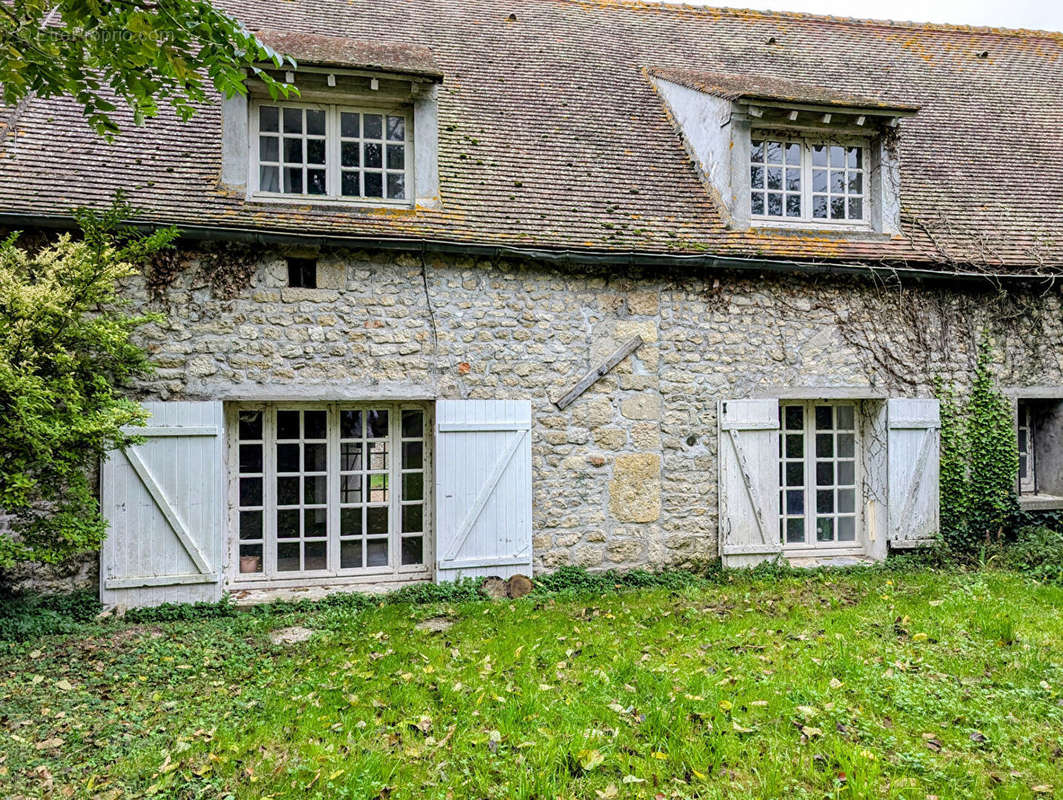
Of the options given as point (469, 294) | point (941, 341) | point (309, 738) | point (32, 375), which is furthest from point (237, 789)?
point (941, 341)

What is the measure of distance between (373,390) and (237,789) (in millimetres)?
3682

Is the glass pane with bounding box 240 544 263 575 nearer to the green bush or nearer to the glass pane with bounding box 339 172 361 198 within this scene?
the glass pane with bounding box 339 172 361 198

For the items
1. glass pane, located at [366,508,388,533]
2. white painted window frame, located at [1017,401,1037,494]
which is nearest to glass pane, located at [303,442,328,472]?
glass pane, located at [366,508,388,533]

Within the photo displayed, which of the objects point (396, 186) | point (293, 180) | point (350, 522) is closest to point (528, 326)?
point (396, 186)

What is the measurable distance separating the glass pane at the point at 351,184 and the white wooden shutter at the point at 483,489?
2246mm

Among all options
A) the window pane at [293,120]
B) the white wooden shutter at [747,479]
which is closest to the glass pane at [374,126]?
the window pane at [293,120]

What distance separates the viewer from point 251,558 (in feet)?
21.2

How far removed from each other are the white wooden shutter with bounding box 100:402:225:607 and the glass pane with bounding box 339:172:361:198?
2.39 m

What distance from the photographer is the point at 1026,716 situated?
12.3 feet

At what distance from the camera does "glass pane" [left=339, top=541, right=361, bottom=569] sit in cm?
A: 664

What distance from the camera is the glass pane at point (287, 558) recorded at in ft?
21.4

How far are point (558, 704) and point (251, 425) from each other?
13.1 feet

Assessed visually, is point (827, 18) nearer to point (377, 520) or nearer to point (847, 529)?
point (847, 529)

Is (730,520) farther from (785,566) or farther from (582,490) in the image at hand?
(582,490)
